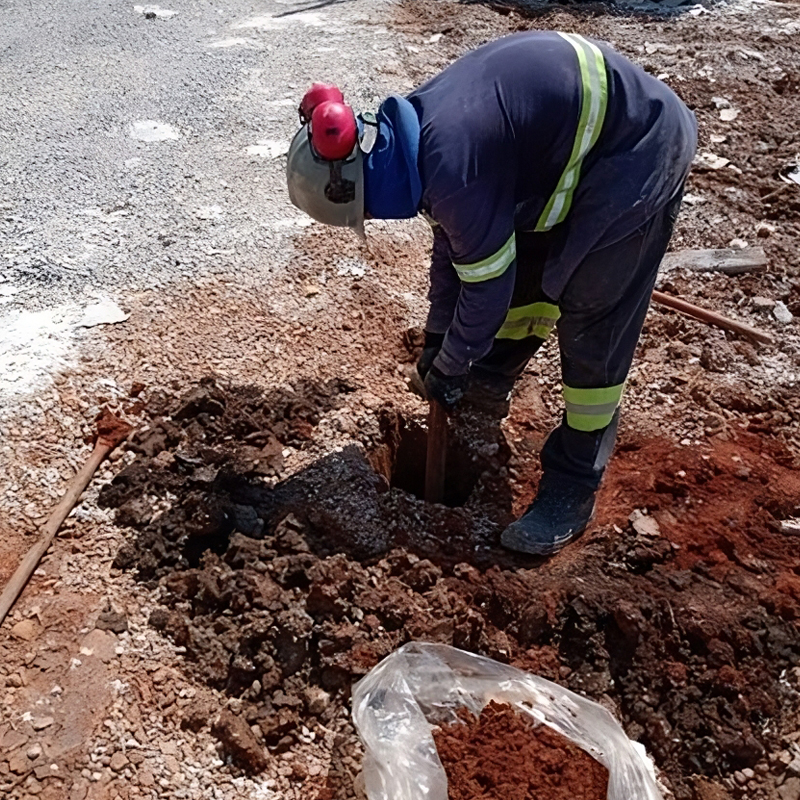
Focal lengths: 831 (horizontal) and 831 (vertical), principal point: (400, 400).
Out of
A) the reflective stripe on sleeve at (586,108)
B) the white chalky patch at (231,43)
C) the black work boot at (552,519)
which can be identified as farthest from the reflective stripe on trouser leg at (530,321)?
the white chalky patch at (231,43)

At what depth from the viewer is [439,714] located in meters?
2.56

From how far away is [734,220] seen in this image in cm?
520

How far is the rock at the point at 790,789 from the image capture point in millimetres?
2527

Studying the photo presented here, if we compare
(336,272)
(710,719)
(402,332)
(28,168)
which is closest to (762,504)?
(710,719)

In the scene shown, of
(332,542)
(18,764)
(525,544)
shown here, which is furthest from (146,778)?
(525,544)

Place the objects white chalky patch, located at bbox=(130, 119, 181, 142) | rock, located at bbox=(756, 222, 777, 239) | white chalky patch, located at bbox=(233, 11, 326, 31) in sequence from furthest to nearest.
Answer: white chalky patch, located at bbox=(233, 11, 326, 31) → white chalky patch, located at bbox=(130, 119, 181, 142) → rock, located at bbox=(756, 222, 777, 239)

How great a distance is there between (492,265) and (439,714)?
1.40 m

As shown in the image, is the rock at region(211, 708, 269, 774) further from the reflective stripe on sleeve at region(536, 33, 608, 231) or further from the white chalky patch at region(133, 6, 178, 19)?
the white chalky patch at region(133, 6, 178, 19)

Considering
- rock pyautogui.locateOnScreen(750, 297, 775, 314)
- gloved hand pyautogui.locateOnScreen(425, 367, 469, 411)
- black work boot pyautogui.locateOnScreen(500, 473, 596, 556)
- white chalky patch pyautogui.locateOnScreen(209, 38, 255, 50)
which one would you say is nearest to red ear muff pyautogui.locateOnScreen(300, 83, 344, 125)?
gloved hand pyautogui.locateOnScreen(425, 367, 469, 411)

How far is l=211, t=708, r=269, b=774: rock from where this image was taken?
2.57 meters

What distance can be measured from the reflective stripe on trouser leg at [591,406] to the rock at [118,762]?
1.96 m

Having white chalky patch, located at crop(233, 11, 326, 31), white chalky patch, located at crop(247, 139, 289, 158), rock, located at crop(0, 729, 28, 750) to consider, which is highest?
white chalky patch, located at crop(233, 11, 326, 31)

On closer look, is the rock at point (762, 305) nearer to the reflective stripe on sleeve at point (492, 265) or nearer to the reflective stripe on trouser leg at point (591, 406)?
the reflective stripe on trouser leg at point (591, 406)

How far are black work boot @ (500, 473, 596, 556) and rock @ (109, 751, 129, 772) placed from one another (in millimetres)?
1537
